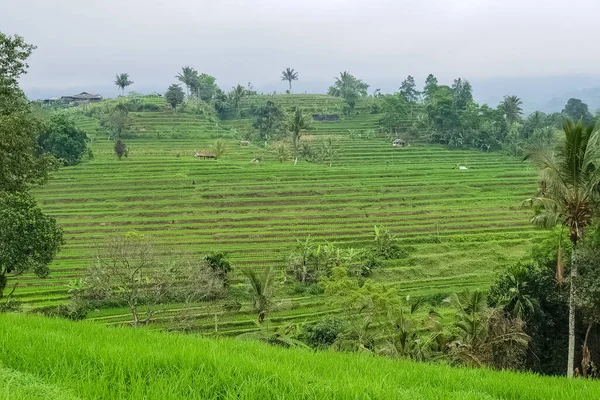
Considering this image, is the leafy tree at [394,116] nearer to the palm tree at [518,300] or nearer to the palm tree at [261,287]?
the palm tree at [261,287]

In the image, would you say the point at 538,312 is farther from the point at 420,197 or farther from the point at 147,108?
the point at 147,108

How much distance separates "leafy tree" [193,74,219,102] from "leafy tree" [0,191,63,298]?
79591 millimetres

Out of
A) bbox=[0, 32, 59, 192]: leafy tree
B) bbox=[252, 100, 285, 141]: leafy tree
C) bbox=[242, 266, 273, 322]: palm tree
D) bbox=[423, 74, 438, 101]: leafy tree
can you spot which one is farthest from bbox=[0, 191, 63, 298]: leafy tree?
bbox=[423, 74, 438, 101]: leafy tree

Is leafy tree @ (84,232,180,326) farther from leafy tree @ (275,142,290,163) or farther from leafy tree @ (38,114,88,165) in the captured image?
leafy tree @ (275,142,290,163)

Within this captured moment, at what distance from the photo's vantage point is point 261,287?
2292cm

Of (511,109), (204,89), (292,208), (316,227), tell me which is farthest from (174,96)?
(511,109)

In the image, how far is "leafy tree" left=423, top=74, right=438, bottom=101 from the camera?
9638 centimetres

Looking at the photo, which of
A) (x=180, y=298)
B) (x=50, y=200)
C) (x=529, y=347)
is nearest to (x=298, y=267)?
(x=180, y=298)

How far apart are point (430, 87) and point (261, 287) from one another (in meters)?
83.3

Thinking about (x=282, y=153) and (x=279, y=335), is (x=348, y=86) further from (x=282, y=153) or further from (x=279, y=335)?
(x=279, y=335)

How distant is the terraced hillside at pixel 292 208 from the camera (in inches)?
1233

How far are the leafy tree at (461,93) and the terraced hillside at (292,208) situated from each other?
57.0ft

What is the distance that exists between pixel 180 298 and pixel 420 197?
27.9 m

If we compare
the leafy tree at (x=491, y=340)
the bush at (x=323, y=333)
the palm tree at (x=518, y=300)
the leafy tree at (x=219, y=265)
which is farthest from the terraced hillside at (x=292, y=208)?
the leafy tree at (x=491, y=340)
